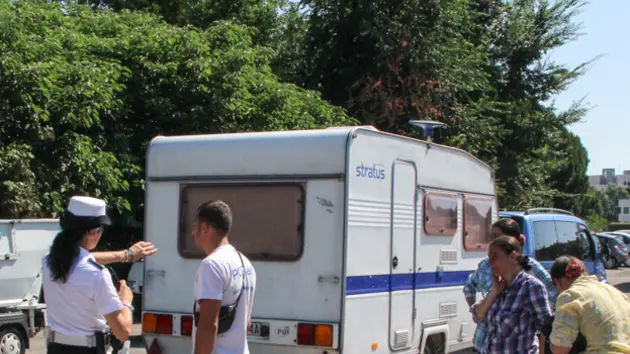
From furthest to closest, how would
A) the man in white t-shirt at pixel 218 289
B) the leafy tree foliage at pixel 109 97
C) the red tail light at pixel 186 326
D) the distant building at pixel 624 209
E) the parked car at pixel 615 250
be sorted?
the distant building at pixel 624 209 → the parked car at pixel 615 250 → the leafy tree foliage at pixel 109 97 → the red tail light at pixel 186 326 → the man in white t-shirt at pixel 218 289

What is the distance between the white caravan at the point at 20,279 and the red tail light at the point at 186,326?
158 inches

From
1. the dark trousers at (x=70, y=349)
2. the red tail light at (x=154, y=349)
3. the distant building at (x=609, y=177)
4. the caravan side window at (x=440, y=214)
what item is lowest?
the red tail light at (x=154, y=349)

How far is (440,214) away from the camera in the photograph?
8562mm

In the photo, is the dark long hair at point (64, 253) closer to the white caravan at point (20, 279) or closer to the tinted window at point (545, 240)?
the white caravan at point (20, 279)

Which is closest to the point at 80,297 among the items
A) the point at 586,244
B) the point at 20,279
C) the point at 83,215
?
the point at 83,215

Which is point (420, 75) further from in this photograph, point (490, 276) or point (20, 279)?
point (490, 276)

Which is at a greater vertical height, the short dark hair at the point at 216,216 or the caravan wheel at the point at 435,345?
the short dark hair at the point at 216,216

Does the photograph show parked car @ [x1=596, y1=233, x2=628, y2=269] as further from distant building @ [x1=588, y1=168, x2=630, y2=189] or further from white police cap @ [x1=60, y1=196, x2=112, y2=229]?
distant building @ [x1=588, y1=168, x2=630, y2=189]

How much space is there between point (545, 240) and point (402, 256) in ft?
15.6

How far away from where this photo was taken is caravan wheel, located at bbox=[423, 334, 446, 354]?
27.8 ft

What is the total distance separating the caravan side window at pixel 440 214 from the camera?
27.1 ft

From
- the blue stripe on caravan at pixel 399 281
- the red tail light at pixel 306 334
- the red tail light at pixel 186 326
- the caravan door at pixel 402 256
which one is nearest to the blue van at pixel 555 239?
the blue stripe on caravan at pixel 399 281

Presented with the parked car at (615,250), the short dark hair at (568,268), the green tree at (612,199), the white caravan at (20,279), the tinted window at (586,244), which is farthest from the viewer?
the green tree at (612,199)

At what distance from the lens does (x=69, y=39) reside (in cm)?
Result: 1516
